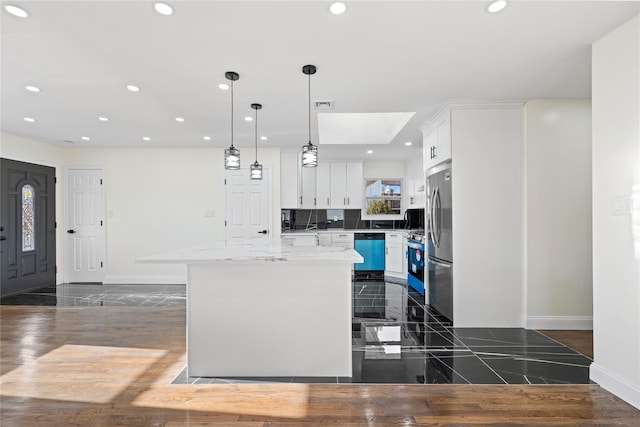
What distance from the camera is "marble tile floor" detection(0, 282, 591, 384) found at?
8.04 ft

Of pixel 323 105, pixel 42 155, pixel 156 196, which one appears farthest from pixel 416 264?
pixel 42 155

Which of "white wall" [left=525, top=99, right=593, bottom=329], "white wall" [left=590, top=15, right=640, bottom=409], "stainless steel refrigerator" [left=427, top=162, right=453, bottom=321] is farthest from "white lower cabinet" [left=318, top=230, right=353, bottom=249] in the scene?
"white wall" [left=590, top=15, right=640, bottom=409]

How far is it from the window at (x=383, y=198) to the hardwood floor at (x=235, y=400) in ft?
15.6

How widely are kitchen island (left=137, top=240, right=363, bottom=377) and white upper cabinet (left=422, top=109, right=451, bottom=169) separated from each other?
2024 millimetres

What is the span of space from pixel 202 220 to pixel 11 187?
8.70 ft

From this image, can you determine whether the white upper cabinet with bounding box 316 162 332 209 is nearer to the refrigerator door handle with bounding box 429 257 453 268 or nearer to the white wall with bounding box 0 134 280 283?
the white wall with bounding box 0 134 280 283

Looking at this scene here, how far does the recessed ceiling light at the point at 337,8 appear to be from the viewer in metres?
1.94

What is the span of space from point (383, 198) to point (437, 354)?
439 centimetres

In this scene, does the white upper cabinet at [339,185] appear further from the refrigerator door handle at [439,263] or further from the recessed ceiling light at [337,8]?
the recessed ceiling light at [337,8]

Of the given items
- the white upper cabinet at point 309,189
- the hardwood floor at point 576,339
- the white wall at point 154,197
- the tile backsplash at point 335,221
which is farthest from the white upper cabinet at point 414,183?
the hardwood floor at point 576,339

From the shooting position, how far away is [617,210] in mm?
2238

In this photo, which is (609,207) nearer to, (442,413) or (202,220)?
(442,413)

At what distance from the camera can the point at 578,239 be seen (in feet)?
11.4

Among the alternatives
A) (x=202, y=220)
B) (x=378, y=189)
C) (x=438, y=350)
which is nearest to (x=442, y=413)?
(x=438, y=350)
